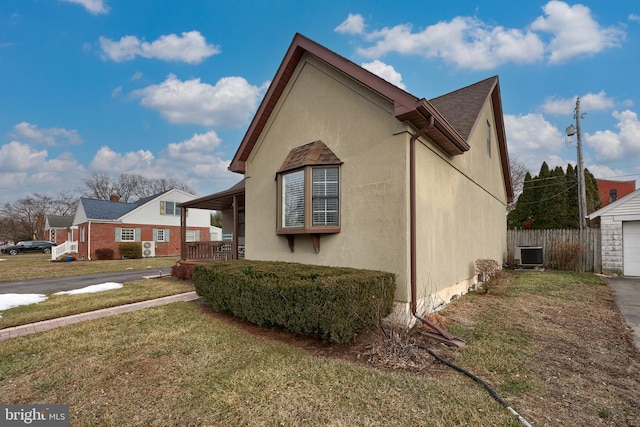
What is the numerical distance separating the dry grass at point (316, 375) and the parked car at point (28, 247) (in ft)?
133

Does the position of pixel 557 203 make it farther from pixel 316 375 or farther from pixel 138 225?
pixel 138 225

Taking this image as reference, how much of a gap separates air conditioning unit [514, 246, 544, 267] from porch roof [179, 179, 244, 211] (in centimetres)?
1349

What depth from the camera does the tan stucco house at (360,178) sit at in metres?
5.54

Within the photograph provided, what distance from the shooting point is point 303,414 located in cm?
282

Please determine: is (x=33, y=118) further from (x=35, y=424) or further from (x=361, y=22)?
(x=35, y=424)

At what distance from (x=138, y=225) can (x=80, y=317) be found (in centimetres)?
2215

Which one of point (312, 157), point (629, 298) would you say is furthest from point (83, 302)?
point (629, 298)

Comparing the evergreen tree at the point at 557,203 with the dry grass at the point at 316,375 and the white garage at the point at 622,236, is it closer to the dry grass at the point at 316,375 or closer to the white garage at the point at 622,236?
the white garage at the point at 622,236

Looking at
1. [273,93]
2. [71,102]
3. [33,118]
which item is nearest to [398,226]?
[273,93]

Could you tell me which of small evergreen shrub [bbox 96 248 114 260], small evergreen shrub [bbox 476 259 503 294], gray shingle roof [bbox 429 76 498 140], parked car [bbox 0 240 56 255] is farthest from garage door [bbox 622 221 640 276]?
parked car [bbox 0 240 56 255]

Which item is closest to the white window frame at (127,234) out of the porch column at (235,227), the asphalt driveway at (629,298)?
the porch column at (235,227)

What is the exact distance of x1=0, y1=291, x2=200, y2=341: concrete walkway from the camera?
18.4 feet

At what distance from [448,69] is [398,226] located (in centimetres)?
890

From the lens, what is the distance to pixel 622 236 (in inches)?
470
